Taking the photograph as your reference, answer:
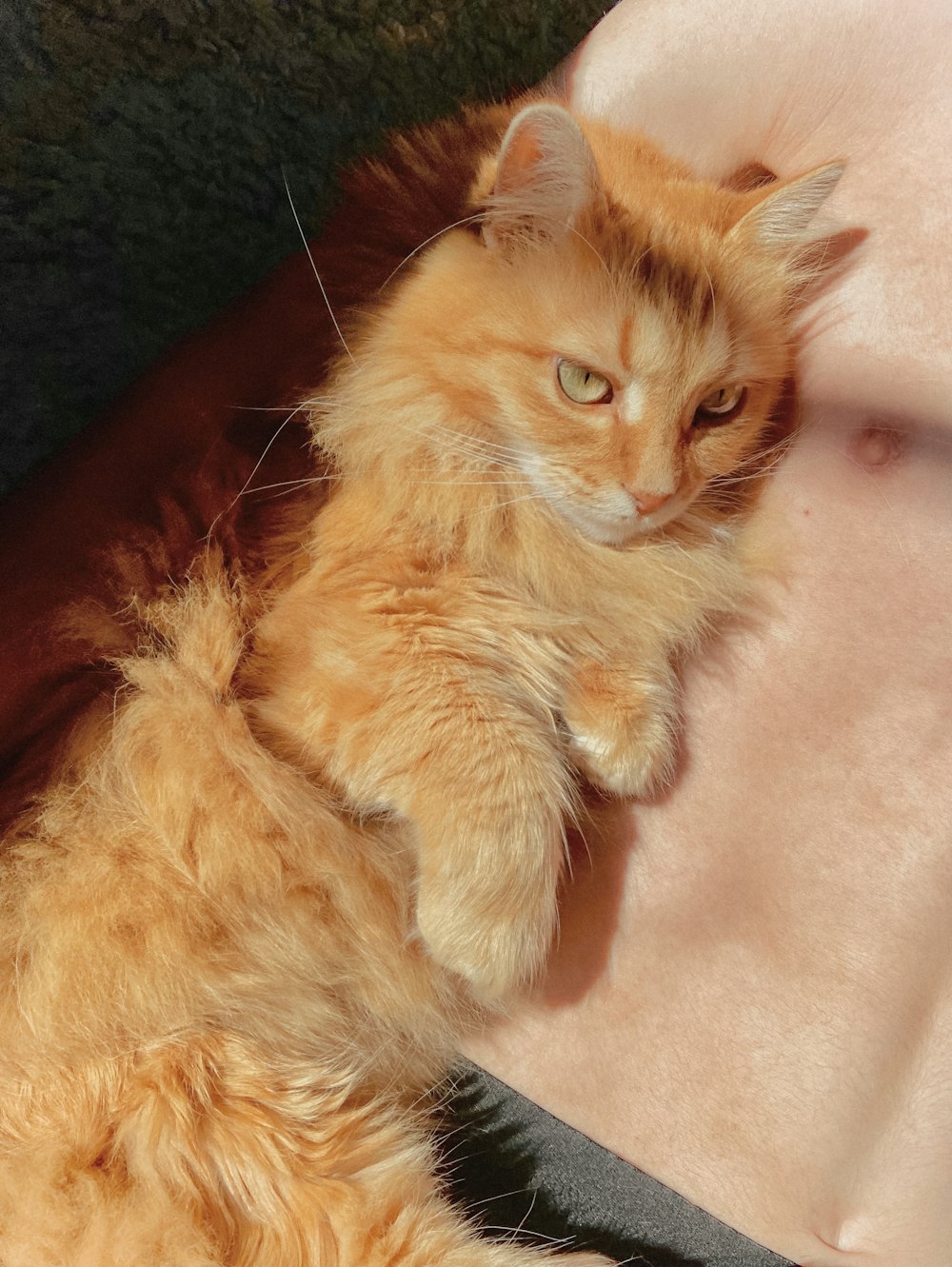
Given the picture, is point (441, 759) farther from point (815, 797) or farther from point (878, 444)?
point (878, 444)

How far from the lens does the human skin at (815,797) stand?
3.59 feet

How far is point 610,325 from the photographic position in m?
1.01

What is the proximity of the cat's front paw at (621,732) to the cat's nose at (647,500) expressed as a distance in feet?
0.80

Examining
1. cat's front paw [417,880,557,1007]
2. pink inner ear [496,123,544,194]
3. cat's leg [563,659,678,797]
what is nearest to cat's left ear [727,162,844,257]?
pink inner ear [496,123,544,194]

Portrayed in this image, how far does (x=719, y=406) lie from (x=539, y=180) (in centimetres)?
37

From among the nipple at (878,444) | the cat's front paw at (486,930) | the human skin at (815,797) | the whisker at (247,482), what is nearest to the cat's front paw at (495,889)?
the cat's front paw at (486,930)

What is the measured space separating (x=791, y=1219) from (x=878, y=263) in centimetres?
135

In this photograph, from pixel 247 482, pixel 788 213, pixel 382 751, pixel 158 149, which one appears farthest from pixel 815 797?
pixel 158 149

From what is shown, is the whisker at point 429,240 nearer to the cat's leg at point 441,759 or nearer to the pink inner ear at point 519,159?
the pink inner ear at point 519,159

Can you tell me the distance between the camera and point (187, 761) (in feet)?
3.29

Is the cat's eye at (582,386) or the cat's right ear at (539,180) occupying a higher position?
the cat's right ear at (539,180)

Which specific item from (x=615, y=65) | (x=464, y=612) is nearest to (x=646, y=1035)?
(x=464, y=612)

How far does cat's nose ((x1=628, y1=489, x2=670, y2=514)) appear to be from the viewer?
3.34 ft

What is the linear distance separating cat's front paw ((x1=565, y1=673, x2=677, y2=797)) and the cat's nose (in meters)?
0.24
